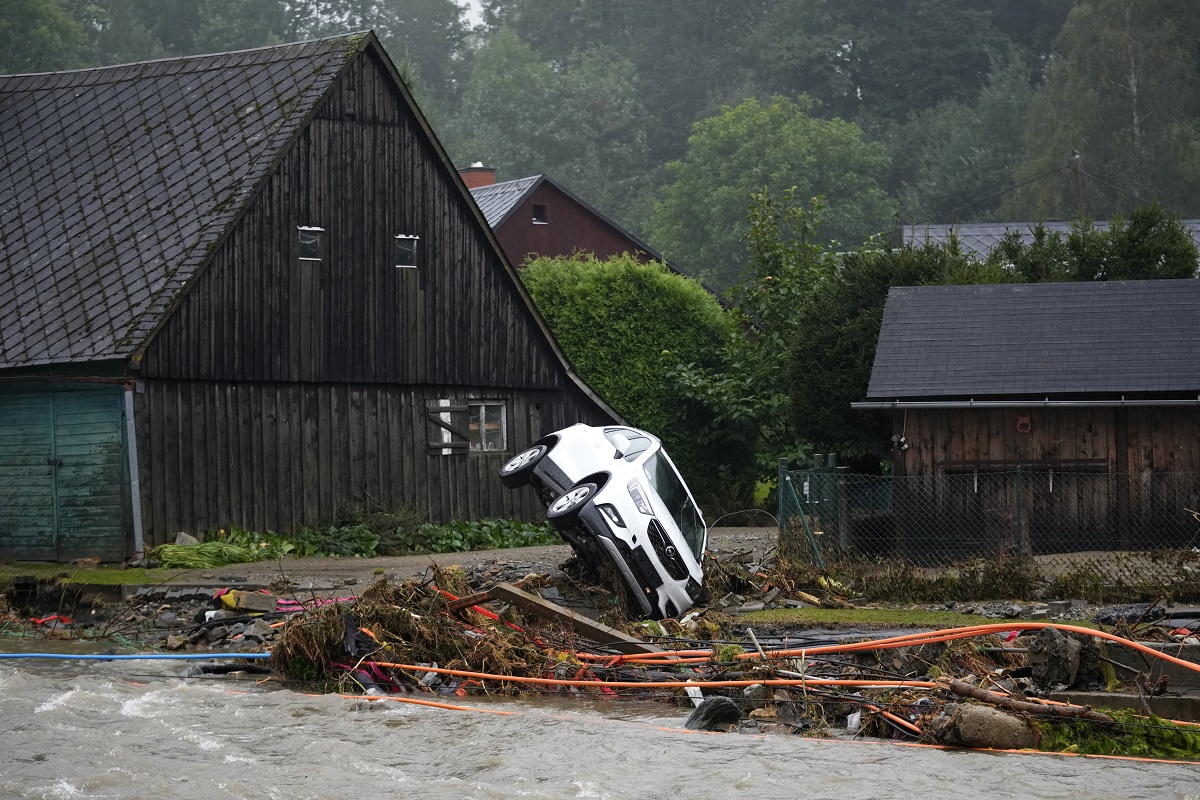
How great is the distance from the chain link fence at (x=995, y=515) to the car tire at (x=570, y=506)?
12.6 ft

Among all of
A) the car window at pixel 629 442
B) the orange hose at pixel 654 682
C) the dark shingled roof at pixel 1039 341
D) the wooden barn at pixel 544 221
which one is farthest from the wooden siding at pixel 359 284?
the wooden barn at pixel 544 221

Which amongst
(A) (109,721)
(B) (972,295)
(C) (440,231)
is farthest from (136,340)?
(B) (972,295)

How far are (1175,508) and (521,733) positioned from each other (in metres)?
11.4

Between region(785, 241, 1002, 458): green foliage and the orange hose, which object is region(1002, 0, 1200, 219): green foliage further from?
the orange hose

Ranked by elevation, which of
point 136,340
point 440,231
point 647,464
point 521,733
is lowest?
point 521,733

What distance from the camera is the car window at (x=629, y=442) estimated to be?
57.3 feet

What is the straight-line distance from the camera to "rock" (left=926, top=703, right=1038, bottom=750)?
35.5 ft

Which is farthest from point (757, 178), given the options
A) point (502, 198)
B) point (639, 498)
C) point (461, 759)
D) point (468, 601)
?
point (461, 759)

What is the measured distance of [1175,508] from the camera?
19.8m

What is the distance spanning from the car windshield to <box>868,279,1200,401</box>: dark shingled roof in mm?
4169

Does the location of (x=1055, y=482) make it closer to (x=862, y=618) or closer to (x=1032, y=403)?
(x=1032, y=403)

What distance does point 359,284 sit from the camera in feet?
77.7

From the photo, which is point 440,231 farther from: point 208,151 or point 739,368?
point 739,368

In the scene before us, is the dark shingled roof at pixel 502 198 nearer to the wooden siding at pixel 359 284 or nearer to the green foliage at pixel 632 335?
the green foliage at pixel 632 335
